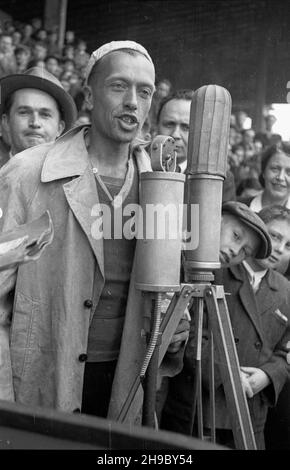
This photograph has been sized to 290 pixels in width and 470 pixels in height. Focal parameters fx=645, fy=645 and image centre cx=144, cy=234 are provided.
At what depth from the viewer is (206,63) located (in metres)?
6.72

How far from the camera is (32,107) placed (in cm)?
258

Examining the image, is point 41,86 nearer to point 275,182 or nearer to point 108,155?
point 108,155

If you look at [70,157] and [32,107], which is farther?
[32,107]

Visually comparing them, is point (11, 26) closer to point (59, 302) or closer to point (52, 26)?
point (52, 26)

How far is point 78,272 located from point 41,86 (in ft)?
3.88

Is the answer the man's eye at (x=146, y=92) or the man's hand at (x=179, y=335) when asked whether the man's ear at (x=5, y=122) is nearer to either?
the man's eye at (x=146, y=92)

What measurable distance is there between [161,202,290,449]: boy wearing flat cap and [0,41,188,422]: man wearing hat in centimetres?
45

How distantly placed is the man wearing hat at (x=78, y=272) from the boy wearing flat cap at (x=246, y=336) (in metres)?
0.45

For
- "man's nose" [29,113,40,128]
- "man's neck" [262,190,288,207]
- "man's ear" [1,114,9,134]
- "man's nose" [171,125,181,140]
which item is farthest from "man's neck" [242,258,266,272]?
"man's ear" [1,114,9,134]

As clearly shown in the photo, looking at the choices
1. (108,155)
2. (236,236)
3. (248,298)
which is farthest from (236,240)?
(108,155)

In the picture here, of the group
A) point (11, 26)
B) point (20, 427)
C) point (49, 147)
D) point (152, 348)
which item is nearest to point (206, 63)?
point (11, 26)

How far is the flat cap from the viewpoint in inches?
79.6

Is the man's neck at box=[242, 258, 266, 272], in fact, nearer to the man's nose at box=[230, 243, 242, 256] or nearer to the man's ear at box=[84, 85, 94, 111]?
the man's nose at box=[230, 243, 242, 256]

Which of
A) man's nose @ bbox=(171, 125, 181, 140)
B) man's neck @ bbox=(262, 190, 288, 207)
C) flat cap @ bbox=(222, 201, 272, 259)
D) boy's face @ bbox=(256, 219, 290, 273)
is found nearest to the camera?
flat cap @ bbox=(222, 201, 272, 259)
